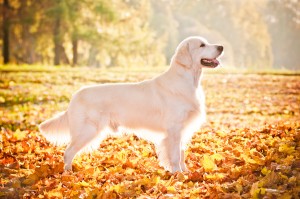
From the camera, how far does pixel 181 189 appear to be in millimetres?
4836

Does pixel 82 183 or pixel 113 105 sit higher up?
pixel 113 105

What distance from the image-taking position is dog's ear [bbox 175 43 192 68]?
5.72 metres

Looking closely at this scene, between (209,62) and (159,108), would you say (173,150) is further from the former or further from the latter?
(209,62)

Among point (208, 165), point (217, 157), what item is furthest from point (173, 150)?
point (217, 157)

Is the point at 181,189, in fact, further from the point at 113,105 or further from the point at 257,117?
the point at 257,117

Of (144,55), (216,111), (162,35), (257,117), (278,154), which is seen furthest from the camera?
(162,35)

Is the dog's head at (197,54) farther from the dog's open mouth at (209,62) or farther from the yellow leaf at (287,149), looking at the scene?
the yellow leaf at (287,149)

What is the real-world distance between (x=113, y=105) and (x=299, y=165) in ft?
8.27

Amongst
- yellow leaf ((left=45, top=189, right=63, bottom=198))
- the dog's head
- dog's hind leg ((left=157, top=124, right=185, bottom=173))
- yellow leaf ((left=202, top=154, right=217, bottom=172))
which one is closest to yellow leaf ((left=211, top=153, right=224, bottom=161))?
yellow leaf ((left=202, top=154, right=217, bottom=172))

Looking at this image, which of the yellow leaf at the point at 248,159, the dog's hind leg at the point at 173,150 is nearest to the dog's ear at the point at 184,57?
the dog's hind leg at the point at 173,150

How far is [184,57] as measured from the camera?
225 inches

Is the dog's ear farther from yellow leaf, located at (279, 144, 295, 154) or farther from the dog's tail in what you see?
the dog's tail

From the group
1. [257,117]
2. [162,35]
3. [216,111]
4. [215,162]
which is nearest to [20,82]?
[216,111]

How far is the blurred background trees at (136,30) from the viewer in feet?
95.1
